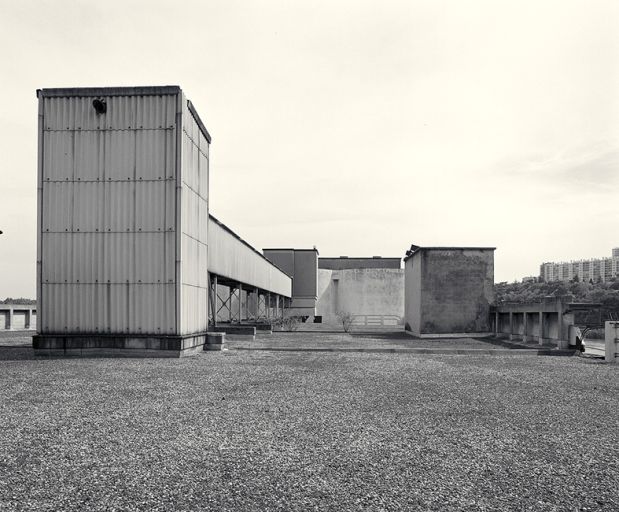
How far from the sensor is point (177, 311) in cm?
1730

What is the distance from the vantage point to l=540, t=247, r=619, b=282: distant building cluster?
18388 cm

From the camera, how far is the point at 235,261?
1068 inches

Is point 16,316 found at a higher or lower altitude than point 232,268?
lower

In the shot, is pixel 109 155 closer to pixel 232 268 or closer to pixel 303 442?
pixel 232 268

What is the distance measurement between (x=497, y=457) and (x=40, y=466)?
5048 millimetres

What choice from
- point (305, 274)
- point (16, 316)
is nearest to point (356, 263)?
point (305, 274)

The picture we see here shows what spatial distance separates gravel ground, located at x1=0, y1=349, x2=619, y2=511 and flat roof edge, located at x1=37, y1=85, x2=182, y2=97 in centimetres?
912

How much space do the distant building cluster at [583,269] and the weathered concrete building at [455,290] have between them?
16154cm

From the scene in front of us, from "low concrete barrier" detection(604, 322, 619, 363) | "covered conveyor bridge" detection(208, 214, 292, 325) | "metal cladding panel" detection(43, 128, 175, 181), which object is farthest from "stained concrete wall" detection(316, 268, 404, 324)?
"metal cladding panel" detection(43, 128, 175, 181)

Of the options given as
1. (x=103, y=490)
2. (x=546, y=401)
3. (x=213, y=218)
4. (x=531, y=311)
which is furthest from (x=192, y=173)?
(x=531, y=311)

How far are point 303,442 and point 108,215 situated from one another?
12.9 metres

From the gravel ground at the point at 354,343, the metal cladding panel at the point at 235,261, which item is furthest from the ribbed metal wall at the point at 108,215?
the gravel ground at the point at 354,343

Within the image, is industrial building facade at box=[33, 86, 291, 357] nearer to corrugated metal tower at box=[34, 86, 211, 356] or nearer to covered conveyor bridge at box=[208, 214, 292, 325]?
corrugated metal tower at box=[34, 86, 211, 356]

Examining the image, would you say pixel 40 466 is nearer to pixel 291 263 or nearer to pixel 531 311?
pixel 531 311
